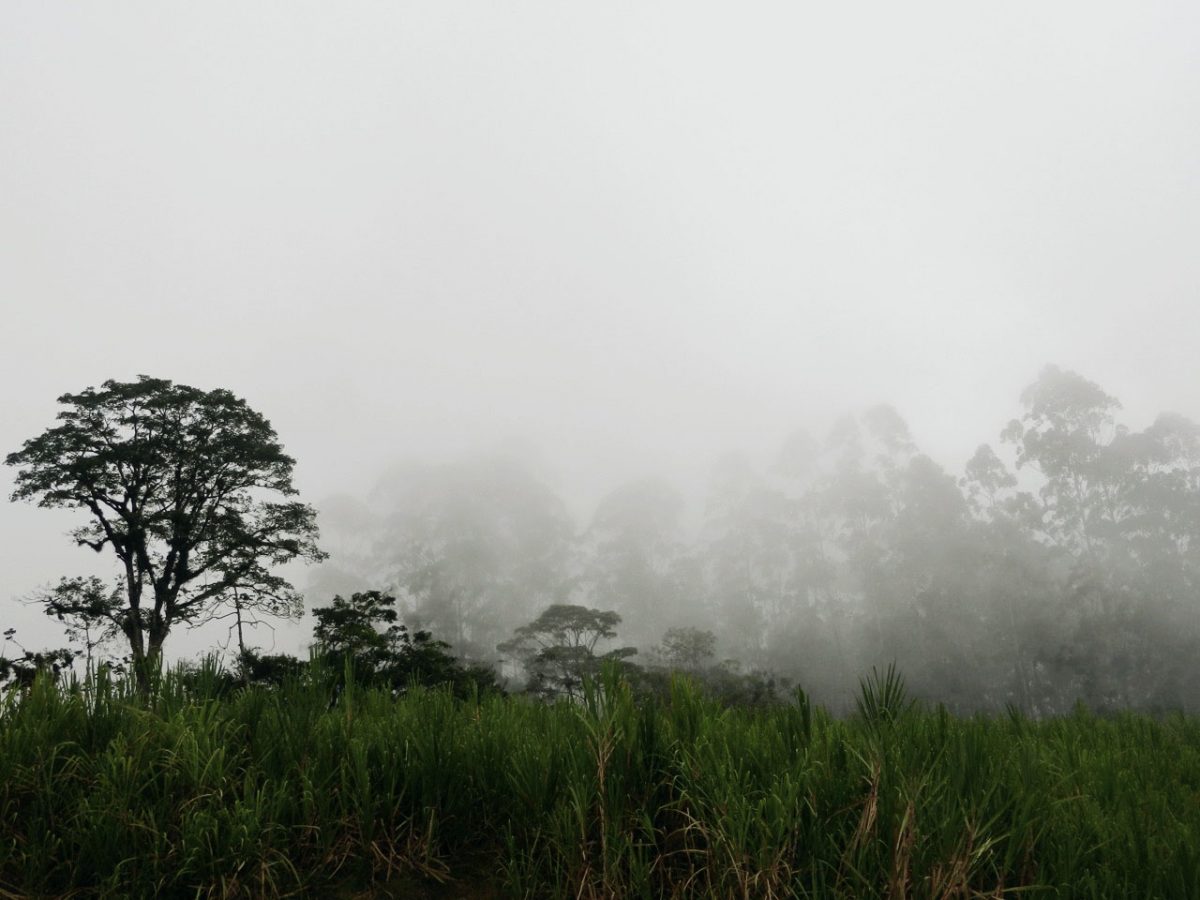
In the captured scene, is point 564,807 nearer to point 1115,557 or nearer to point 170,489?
point 170,489

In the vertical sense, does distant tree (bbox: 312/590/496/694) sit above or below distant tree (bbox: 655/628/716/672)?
above

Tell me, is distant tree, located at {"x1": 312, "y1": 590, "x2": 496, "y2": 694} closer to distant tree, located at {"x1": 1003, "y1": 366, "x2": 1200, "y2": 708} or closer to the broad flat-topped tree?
the broad flat-topped tree

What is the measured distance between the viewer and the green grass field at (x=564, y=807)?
2.37 meters

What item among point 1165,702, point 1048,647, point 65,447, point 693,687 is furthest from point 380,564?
point 693,687

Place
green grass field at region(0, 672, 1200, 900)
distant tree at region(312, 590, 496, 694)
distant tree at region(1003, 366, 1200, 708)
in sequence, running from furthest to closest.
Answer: distant tree at region(1003, 366, 1200, 708) → distant tree at region(312, 590, 496, 694) → green grass field at region(0, 672, 1200, 900)

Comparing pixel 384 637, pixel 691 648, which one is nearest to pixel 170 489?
pixel 384 637

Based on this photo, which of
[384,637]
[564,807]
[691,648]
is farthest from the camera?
[691,648]

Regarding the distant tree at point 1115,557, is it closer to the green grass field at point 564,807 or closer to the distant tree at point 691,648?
the distant tree at point 691,648

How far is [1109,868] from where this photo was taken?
7.85 ft

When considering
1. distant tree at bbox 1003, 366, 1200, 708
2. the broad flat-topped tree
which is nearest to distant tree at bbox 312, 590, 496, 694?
the broad flat-topped tree

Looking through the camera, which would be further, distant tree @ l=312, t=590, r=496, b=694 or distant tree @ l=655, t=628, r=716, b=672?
distant tree @ l=655, t=628, r=716, b=672

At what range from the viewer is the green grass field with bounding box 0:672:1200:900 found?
2373 millimetres

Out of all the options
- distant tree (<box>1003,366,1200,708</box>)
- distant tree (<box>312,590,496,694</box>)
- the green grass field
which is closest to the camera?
the green grass field

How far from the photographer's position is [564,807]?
8.93 ft
